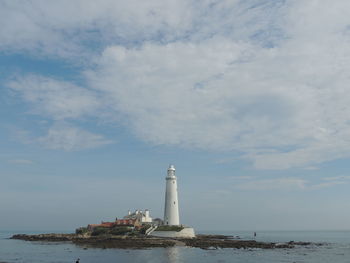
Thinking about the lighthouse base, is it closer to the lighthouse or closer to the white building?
the lighthouse

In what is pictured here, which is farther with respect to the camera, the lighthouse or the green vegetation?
the lighthouse

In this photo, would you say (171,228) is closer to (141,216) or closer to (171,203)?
(171,203)

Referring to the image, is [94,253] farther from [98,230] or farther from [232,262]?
[98,230]

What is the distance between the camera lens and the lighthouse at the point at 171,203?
63969 millimetres

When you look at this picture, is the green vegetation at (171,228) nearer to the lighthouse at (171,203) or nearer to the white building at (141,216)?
the lighthouse at (171,203)

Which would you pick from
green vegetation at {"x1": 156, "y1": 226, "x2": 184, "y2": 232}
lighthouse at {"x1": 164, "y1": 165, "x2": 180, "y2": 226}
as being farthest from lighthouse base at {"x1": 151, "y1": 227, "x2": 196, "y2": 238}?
lighthouse at {"x1": 164, "y1": 165, "x2": 180, "y2": 226}

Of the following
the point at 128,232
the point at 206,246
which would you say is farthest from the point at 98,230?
the point at 206,246

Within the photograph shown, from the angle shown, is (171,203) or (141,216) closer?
(171,203)

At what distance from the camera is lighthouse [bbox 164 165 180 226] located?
63969 mm

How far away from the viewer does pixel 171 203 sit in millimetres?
64000

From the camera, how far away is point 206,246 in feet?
178

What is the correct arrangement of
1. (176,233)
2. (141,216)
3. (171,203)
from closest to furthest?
(176,233) → (171,203) → (141,216)

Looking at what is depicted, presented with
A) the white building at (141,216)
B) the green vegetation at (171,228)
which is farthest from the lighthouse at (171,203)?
the white building at (141,216)

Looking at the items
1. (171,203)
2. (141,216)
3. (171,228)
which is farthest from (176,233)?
(141,216)
